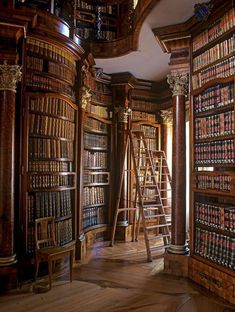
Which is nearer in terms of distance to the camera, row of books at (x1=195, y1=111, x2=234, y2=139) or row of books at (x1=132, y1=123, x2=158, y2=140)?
row of books at (x1=195, y1=111, x2=234, y2=139)

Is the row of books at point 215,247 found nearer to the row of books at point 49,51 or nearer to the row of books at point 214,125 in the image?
the row of books at point 214,125

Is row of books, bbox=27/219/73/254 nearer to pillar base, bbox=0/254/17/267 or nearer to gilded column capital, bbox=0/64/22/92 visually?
pillar base, bbox=0/254/17/267

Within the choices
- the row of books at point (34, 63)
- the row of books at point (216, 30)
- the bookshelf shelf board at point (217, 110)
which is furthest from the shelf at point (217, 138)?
the row of books at point (34, 63)

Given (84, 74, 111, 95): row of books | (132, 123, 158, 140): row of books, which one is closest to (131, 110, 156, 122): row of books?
(132, 123, 158, 140): row of books

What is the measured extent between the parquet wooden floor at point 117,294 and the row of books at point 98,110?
247 centimetres

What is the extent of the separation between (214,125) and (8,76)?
230cm

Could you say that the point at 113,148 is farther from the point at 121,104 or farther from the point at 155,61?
the point at 155,61

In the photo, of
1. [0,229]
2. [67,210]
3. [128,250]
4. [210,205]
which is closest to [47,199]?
[67,210]

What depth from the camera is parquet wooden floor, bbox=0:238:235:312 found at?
275 cm

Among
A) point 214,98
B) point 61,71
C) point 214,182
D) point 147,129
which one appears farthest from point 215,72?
point 147,129

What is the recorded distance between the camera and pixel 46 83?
3.80 m

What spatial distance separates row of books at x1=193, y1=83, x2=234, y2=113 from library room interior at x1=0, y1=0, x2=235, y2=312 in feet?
0.05

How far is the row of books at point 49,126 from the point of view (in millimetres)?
3674

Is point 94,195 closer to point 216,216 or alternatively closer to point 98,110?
point 98,110
